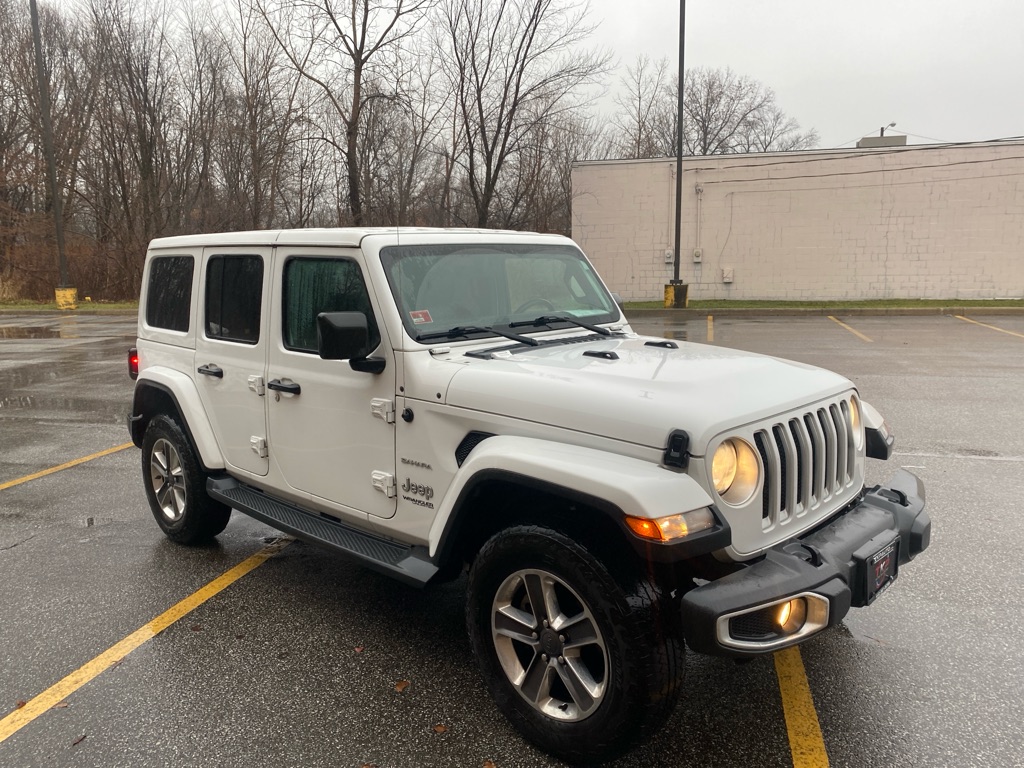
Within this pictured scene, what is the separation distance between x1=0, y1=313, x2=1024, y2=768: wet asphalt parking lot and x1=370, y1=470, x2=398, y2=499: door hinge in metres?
0.76

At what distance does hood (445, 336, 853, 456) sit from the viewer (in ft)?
8.41

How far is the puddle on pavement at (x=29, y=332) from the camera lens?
1792 centimetres

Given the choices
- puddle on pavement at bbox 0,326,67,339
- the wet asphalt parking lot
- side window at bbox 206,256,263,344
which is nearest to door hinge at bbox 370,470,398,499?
the wet asphalt parking lot

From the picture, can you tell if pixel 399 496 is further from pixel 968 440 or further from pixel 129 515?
pixel 968 440

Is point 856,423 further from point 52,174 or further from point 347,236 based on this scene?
point 52,174

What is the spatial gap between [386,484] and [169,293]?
98.4 inches

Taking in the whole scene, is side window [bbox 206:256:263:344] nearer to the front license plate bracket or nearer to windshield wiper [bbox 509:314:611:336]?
windshield wiper [bbox 509:314:611:336]

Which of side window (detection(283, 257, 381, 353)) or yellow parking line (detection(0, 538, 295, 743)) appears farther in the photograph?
side window (detection(283, 257, 381, 353))

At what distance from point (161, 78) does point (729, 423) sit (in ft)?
128

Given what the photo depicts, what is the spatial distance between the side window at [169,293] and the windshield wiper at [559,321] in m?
2.20

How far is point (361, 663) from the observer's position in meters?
3.39

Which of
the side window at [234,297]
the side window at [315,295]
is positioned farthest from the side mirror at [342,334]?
the side window at [234,297]

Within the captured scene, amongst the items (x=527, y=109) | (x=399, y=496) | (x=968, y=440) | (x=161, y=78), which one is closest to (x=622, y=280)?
(x=527, y=109)

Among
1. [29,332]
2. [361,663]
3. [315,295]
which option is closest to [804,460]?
[361,663]
